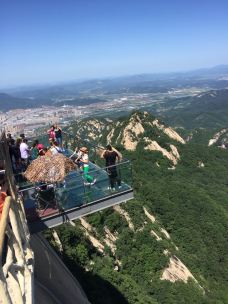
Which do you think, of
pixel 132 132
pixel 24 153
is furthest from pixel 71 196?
pixel 132 132

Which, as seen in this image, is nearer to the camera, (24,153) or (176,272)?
(24,153)

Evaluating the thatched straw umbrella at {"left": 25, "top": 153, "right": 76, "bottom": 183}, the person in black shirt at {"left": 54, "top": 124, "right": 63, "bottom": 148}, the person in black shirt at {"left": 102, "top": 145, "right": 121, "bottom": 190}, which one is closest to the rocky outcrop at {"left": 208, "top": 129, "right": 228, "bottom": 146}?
the person in black shirt at {"left": 54, "top": 124, "right": 63, "bottom": 148}

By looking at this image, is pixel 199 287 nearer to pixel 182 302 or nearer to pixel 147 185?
pixel 182 302

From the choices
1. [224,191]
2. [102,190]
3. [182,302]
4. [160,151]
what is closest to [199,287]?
[182,302]

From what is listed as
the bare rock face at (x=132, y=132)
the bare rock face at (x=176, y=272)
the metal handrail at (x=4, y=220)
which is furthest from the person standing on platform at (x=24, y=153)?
the bare rock face at (x=132, y=132)

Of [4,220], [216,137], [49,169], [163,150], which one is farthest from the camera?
[216,137]

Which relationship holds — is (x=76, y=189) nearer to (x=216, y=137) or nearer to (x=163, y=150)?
(x=163, y=150)
